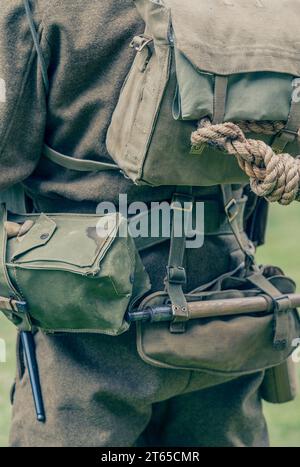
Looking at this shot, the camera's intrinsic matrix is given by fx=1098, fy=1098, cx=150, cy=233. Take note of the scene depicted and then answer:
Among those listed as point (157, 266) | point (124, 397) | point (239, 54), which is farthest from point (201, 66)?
point (124, 397)

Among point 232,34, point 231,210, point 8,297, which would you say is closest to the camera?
point 232,34

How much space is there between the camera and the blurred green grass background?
16.1 feet

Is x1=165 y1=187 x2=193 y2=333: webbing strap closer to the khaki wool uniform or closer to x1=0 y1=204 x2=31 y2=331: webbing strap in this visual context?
the khaki wool uniform

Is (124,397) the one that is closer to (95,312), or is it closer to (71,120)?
(95,312)

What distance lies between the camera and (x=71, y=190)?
9.89 ft

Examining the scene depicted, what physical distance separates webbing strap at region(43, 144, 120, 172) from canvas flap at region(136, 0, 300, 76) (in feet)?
1.46

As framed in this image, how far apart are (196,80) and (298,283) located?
15.6 ft

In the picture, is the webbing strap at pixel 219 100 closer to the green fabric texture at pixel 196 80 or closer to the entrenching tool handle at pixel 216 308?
the green fabric texture at pixel 196 80

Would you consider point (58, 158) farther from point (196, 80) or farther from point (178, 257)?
point (196, 80)

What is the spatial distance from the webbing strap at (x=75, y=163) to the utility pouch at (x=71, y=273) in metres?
0.13

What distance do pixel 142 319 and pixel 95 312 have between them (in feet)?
0.45

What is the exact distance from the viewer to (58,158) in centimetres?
301

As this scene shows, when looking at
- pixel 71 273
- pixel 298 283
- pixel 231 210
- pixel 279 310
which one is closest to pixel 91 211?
pixel 71 273

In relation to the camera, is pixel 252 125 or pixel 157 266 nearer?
pixel 252 125
